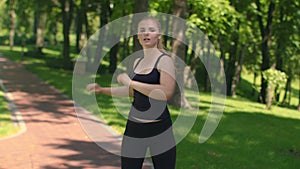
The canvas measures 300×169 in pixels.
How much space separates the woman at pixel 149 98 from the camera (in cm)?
394

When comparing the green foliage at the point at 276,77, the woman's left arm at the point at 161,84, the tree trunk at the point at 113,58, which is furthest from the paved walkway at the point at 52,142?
the tree trunk at the point at 113,58

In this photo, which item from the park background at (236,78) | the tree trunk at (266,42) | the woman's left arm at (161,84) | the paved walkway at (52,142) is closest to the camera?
the woman's left arm at (161,84)

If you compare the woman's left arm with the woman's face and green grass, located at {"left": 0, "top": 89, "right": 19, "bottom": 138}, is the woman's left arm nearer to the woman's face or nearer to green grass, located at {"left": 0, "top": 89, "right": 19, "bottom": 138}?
the woman's face

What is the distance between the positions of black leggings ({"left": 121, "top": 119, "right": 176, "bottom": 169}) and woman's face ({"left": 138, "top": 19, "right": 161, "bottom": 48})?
80 centimetres

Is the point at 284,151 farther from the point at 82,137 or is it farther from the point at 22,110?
the point at 22,110

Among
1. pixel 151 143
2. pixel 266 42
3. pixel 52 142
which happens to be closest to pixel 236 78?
pixel 266 42

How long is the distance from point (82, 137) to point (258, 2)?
21.1 meters

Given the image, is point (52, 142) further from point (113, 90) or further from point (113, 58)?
point (113, 58)

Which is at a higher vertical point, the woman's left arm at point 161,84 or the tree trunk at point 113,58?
the woman's left arm at point 161,84

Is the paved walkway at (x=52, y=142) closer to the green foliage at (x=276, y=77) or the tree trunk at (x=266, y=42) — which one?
the green foliage at (x=276, y=77)

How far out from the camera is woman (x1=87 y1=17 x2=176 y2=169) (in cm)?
394

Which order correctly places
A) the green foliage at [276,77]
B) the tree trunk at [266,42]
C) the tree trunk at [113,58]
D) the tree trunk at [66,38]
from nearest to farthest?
the green foliage at [276,77]
the tree trunk at [266,42]
the tree trunk at [66,38]
the tree trunk at [113,58]

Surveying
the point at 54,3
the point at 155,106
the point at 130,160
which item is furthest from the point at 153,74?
the point at 54,3

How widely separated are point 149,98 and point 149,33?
2.07 feet
